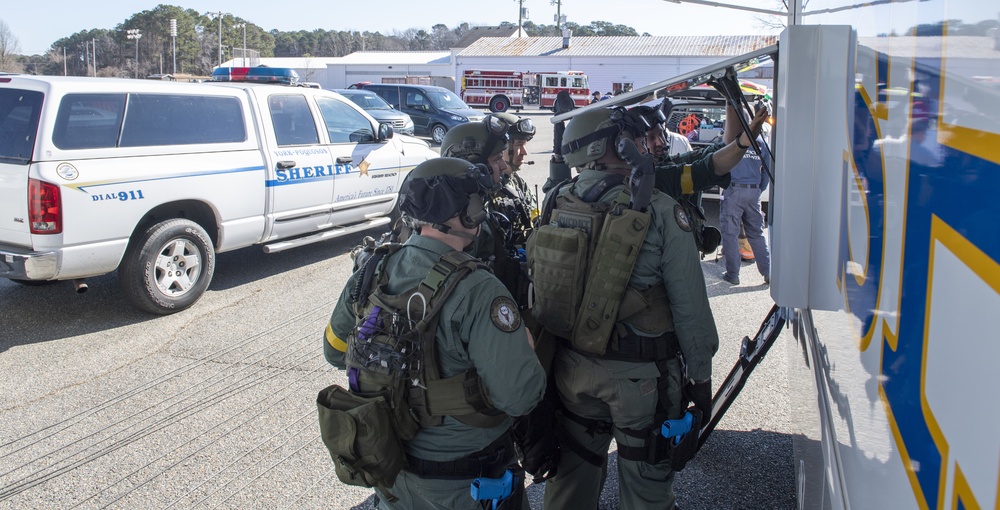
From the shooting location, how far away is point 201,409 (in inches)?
174

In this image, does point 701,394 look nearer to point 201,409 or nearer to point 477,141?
point 477,141

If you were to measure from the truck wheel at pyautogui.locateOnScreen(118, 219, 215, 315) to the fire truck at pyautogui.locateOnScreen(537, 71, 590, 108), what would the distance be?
35.3 metres

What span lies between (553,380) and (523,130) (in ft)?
7.09

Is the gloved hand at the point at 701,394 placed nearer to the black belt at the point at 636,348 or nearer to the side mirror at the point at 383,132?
the black belt at the point at 636,348

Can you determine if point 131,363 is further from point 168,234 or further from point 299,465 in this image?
point 299,465

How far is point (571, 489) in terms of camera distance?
3035mm

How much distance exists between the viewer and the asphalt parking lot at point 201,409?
3.58m

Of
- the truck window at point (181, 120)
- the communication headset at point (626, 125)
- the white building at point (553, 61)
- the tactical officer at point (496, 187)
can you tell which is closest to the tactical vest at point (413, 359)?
the communication headset at point (626, 125)

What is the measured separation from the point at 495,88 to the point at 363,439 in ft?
131

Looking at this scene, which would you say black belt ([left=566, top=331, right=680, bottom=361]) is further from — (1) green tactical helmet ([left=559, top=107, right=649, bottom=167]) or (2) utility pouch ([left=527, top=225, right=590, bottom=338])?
(1) green tactical helmet ([left=559, top=107, right=649, bottom=167])

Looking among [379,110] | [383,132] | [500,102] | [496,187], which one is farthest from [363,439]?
[500,102]

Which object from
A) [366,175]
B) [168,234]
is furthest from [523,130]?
[366,175]

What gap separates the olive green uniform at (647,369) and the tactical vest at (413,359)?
1.94 ft

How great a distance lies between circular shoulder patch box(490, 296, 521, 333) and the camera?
2.21 metres
